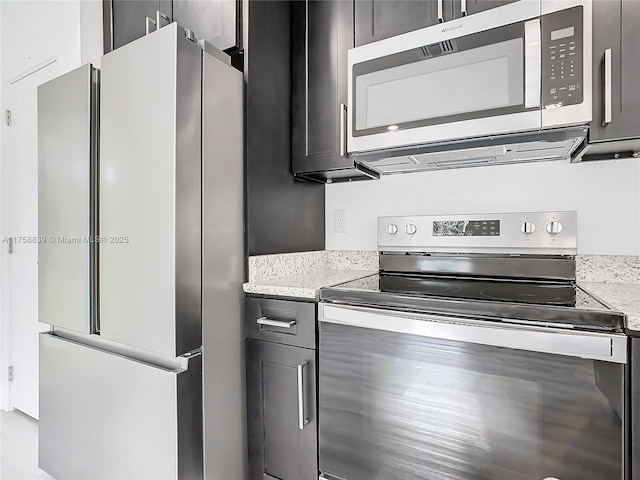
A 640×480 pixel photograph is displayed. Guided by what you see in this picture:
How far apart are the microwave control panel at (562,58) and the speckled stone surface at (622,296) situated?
61 centimetres

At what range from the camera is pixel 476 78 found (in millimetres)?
1248

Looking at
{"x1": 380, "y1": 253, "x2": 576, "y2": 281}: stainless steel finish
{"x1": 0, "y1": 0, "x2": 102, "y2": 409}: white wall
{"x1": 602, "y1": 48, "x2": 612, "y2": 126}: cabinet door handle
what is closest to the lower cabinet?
→ {"x1": 380, "y1": 253, "x2": 576, "y2": 281}: stainless steel finish

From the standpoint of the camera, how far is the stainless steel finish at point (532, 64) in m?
1.15

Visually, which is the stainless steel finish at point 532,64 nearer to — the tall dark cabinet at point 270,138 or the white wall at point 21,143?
Answer: the tall dark cabinet at point 270,138

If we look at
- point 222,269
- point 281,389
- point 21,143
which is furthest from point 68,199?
point 21,143

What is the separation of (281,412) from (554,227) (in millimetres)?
1297

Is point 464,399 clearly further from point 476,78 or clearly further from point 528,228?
point 476,78

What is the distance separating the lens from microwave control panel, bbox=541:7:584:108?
111 centimetres

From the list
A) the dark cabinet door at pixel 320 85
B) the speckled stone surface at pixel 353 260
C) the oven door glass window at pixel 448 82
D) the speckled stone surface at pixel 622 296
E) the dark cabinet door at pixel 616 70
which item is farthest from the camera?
the speckled stone surface at pixel 353 260

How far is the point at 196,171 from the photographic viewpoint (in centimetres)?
121

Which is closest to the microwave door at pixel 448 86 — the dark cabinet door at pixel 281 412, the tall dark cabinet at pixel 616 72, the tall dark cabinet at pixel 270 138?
the tall dark cabinet at pixel 616 72

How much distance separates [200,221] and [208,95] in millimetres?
451

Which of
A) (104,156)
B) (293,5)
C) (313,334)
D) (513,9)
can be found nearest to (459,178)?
(513,9)

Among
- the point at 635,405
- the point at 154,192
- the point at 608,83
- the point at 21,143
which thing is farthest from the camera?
the point at 21,143
